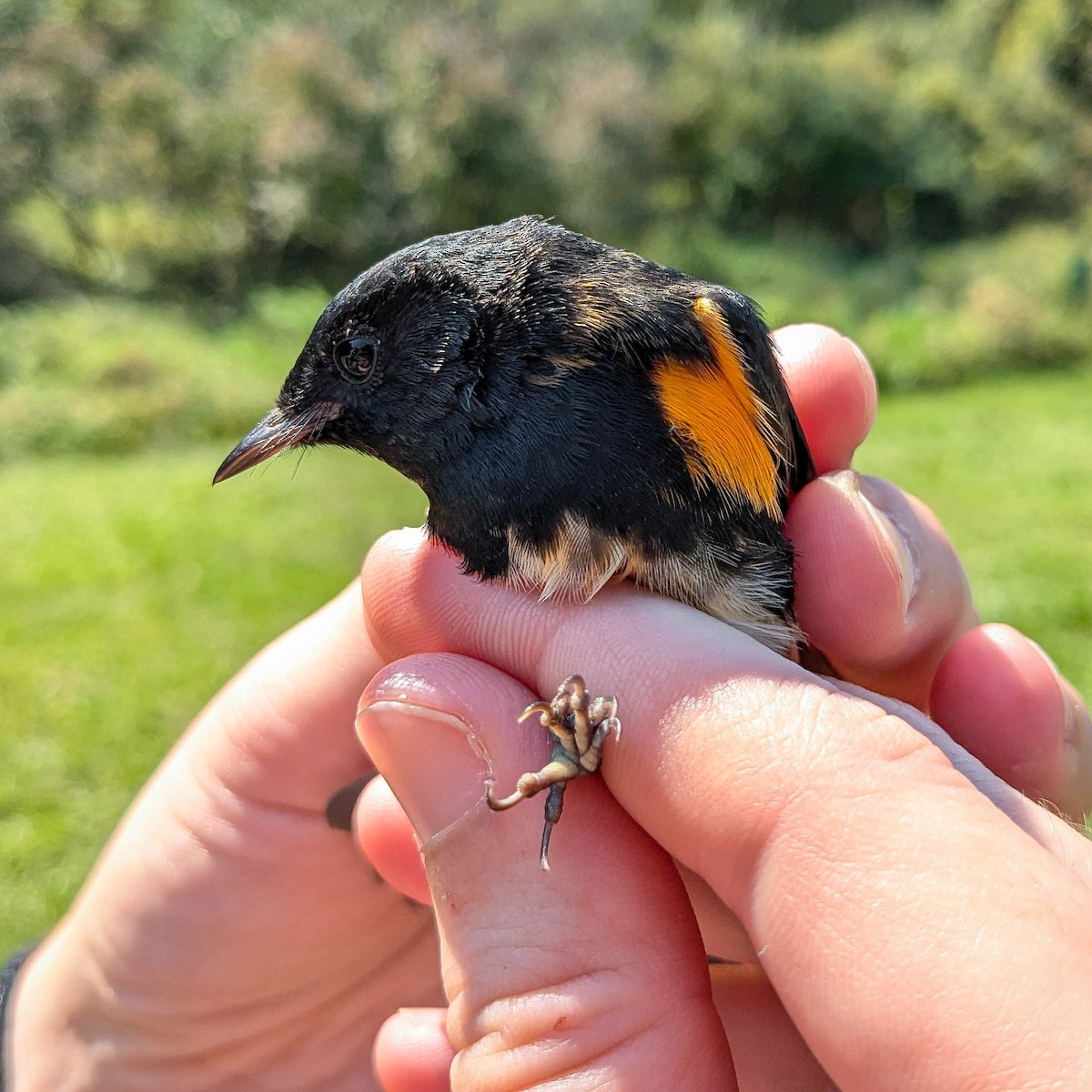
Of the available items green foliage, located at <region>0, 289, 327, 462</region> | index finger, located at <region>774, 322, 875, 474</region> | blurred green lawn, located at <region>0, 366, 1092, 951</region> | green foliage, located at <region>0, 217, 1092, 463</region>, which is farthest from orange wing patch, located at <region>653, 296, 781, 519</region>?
green foliage, located at <region>0, 217, 1092, 463</region>

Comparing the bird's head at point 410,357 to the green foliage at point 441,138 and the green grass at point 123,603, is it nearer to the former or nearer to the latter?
the green grass at point 123,603

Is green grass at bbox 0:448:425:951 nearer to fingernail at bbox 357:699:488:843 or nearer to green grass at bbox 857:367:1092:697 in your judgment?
fingernail at bbox 357:699:488:843

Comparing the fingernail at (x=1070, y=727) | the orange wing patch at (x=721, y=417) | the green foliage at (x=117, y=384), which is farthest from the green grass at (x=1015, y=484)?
the green foliage at (x=117, y=384)

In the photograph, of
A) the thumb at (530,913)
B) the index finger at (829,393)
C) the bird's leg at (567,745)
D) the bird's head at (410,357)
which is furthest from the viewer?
the index finger at (829,393)

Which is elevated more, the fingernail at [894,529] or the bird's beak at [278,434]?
the bird's beak at [278,434]

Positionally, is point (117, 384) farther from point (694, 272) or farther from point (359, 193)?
point (694, 272)

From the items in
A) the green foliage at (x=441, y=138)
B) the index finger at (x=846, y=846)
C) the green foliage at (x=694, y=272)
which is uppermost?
the index finger at (x=846, y=846)

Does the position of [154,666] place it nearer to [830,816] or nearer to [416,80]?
[830,816]

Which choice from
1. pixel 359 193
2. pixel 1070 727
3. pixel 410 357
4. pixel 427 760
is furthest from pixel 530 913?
pixel 359 193
